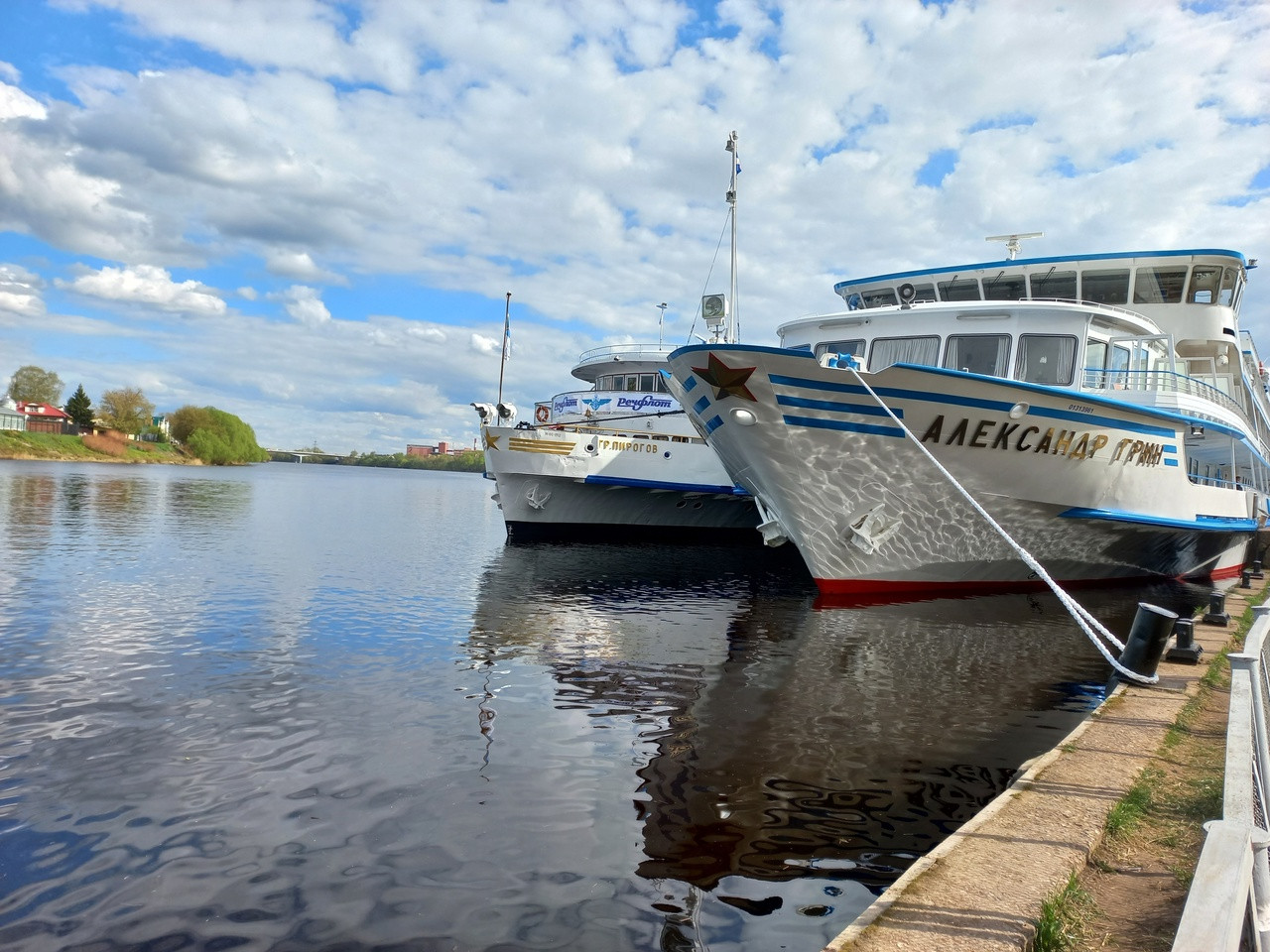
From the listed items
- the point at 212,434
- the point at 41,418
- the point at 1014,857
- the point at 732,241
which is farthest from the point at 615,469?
the point at 41,418

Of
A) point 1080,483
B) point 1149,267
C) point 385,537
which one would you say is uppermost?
point 1149,267

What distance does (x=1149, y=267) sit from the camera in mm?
17469

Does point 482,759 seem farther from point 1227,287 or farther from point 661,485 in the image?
point 1227,287

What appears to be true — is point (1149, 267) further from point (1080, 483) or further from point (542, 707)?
point (542, 707)

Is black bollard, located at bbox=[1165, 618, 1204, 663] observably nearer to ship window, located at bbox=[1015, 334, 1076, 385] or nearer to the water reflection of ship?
the water reflection of ship

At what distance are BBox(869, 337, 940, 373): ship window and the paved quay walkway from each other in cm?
911

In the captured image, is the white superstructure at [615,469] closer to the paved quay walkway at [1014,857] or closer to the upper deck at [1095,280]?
A: the upper deck at [1095,280]

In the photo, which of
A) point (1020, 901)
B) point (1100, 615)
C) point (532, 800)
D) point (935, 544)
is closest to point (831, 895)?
point (1020, 901)

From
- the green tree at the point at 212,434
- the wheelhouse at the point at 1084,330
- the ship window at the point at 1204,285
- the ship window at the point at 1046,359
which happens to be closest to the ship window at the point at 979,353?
the wheelhouse at the point at 1084,330

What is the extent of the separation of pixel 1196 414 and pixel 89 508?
101 feet

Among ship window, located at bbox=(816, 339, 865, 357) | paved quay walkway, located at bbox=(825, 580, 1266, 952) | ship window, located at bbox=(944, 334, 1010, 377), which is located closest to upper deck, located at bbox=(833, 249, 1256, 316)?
ship window, located at bbox=(816, 339, 865, 357)

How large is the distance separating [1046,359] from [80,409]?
390ft

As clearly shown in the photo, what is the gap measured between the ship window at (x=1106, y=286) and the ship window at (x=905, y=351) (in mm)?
5779

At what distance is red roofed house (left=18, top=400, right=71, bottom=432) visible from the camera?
103 m
